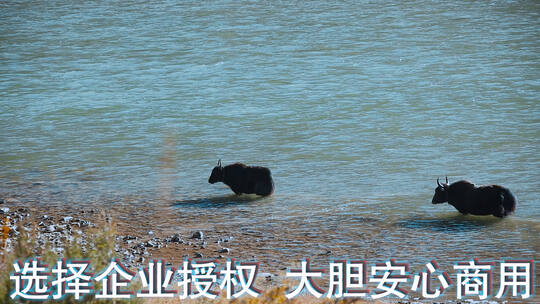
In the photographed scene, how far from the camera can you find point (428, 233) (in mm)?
11398

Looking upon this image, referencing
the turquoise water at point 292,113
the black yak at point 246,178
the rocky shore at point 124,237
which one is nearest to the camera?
the rocky shore at point 124,237

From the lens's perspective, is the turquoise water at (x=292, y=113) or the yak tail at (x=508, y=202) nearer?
the yak tail at (x=508, y=202)

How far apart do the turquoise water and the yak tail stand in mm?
129

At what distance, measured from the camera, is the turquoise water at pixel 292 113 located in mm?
12375

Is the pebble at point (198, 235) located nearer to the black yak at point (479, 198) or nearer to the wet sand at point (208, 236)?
the wet sand at point (208, 236)

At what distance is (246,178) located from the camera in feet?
42.9

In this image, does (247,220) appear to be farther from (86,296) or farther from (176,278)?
(86,296)

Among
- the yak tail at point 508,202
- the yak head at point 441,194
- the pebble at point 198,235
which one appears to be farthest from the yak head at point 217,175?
the yak tail at point 508,202

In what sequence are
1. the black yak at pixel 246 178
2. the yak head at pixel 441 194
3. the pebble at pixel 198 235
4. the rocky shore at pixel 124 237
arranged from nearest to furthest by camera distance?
the rocky shore at pixel 124 237
the pebble at pixel 198 235
the yak head at pixel 441 194
the black yak at pixel 246 178

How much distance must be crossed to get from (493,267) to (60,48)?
18.9 metres

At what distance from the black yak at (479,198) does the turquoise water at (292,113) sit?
16cm

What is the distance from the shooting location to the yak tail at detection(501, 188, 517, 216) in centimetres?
1177

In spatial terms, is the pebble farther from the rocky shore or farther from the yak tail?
the yak tail

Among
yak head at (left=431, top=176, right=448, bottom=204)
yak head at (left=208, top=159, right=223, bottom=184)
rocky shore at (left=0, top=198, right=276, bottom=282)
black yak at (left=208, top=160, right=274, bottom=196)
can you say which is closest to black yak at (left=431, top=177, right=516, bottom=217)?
yak head at (left=431, top=176, right=448, bottom=204)
